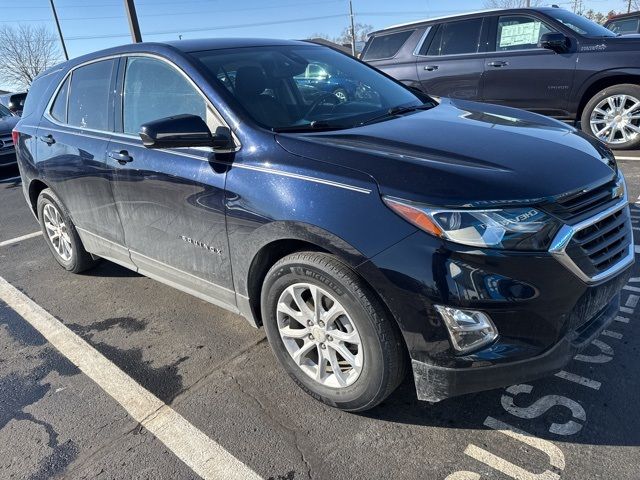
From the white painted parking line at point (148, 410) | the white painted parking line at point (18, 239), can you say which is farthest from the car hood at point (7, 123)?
the white painted parking line at point (148, 410)

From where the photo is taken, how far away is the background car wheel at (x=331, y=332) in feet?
7.21

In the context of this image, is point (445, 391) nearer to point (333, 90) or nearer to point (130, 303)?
point (333, 90)

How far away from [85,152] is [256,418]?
2300 millimetres

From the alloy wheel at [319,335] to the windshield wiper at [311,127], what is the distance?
2.66 feet

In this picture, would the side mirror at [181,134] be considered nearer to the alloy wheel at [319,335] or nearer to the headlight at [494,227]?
the alloy wheel at [319,335]

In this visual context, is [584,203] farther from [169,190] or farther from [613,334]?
[169,190]

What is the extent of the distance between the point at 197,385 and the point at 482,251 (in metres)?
1.74

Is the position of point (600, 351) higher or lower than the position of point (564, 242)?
lower

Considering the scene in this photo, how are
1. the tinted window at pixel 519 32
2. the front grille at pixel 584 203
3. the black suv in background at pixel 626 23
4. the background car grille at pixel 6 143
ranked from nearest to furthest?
the front grille at pixel 584 203, the tinted window at pixel 519 32, the background car grille at pixel 6 143, the black suv in background at pixel 626 23

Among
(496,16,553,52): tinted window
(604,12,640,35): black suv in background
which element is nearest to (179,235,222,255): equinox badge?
(496,16,553,52): tinted window

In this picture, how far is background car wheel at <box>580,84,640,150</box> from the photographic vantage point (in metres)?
6.45

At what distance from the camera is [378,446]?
2303 mm

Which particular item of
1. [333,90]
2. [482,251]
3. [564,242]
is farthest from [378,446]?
[333,90]

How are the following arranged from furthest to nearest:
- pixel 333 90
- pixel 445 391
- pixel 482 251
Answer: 1. pixel 333 90
2. pixel 445 391
3. pixel 482 251
